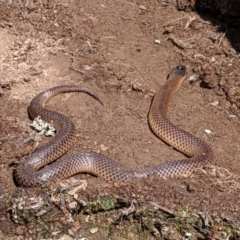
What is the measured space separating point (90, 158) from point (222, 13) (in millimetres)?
4721

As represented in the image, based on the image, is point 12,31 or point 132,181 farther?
point 12,31

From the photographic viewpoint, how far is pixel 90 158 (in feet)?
22.2

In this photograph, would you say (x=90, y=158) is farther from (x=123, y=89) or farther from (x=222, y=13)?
(x=222, y=13)

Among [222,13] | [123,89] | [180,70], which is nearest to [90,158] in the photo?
[123,89]

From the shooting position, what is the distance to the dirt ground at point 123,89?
619cm

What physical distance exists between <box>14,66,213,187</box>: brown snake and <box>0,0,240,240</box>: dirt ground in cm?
14

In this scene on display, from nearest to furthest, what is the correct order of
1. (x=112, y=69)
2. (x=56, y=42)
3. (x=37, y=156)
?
(x=37, y=156) → (x=112, y=69) → (x=56, y=42)

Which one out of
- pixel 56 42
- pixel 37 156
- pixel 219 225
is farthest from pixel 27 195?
pixel 56 42

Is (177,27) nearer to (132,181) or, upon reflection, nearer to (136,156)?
(136,156)

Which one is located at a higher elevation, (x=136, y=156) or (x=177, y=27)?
(x=177, y=27)

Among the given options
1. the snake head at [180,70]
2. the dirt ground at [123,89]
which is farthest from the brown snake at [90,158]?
the snake head at [180,70]

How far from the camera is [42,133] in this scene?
7426mm

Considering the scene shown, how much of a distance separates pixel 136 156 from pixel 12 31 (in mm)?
3885

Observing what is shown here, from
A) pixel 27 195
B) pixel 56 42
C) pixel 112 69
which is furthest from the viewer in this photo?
pixel 56 42
